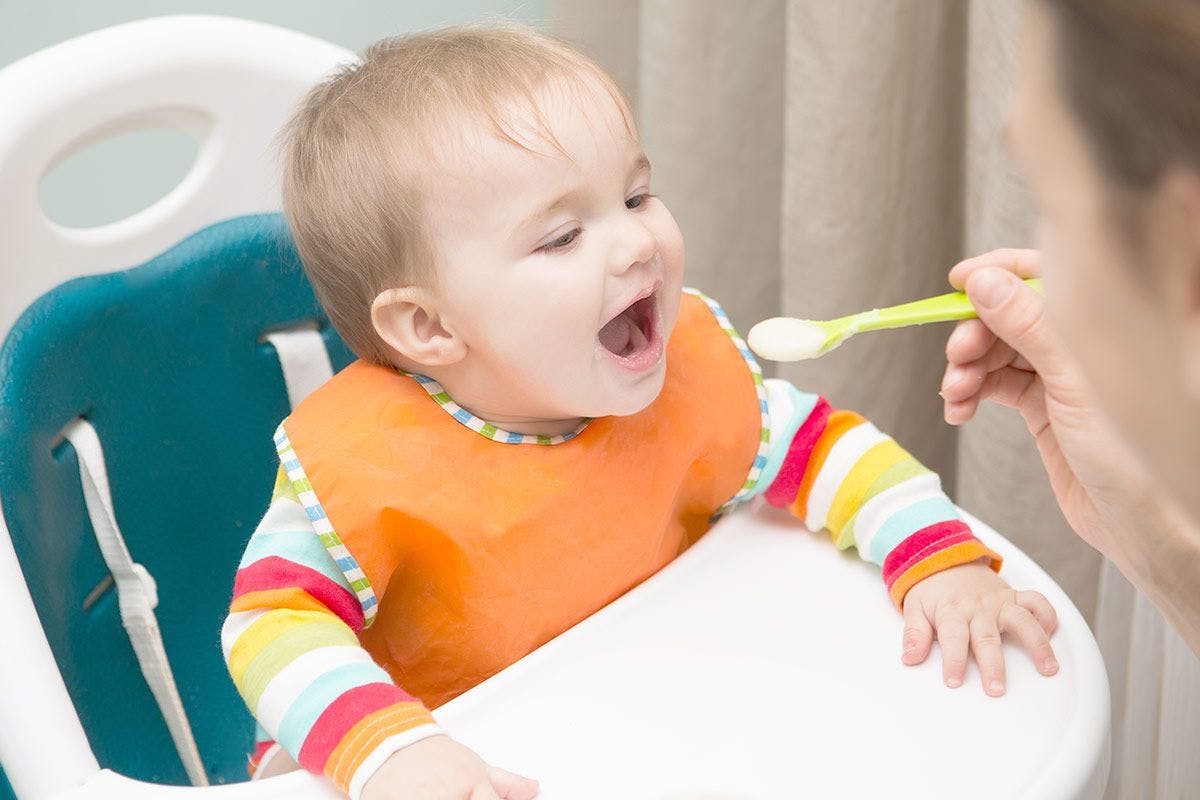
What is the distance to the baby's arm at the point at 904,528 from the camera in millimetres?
669

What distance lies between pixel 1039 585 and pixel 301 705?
359 millimetres

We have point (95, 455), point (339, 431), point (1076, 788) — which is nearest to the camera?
point (1076, 788)

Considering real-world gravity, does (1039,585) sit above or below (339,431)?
below

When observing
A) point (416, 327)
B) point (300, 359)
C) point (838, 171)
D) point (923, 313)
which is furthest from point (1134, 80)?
point (838, 171)

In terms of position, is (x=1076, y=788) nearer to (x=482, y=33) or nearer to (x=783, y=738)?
(x=783, y=738)

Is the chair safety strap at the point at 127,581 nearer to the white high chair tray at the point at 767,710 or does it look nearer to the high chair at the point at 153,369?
the high chair at the point at 153,369

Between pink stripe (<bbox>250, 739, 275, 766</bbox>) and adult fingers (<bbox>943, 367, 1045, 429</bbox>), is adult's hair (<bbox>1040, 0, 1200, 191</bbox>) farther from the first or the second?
pink stripe (<bbox>250, 739, 275, 766</bbox>)

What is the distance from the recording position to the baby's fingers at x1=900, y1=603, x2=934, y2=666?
26.3 inches

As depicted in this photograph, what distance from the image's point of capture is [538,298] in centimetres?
68

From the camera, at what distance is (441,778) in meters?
0.59

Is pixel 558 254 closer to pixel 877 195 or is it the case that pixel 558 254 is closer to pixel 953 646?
pixel 953 646

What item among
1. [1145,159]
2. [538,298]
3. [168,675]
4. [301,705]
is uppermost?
[1145,159]

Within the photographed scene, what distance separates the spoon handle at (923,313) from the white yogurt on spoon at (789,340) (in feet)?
0.07

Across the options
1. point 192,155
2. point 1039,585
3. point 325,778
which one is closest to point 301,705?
point 325,778
